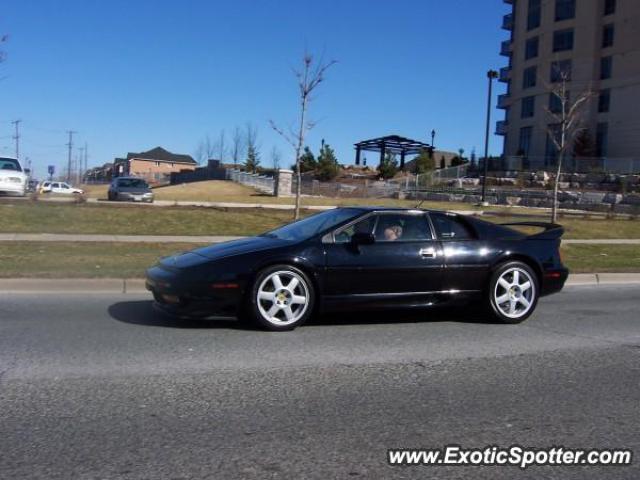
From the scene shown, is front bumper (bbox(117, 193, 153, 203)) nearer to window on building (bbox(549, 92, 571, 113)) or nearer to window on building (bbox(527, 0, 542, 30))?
window on building (bbox(549, 92, 571, 113))

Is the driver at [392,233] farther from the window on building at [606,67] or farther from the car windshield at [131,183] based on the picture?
the window on building at [606,67]

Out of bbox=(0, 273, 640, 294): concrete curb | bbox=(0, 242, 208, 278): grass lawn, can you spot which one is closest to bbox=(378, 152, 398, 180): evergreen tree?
bbox=(0, 242, 208, 278): grass lawn

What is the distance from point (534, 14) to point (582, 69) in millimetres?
7821

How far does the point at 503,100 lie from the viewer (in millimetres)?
61625

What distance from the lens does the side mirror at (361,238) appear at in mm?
6922

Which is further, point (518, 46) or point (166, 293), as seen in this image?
point (518, 46)

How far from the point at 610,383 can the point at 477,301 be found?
7.42ft

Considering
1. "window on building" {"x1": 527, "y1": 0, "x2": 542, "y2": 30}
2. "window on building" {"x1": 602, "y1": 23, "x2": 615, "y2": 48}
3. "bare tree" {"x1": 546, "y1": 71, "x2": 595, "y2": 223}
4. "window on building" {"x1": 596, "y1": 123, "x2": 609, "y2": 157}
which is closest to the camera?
"bare tree" {"x1": 546, "y1": 71, "x2": 595, "y2": 223}

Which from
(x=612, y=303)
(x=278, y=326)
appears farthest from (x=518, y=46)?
(x=278, y=326)

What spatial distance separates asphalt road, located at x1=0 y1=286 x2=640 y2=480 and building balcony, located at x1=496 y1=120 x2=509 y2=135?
5671cm

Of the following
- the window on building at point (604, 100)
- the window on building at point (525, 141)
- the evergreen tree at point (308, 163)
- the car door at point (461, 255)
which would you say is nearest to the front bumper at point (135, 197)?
the car door at point (461, 255)

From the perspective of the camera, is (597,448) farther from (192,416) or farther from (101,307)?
(101,307)

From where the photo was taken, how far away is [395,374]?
5.47 m

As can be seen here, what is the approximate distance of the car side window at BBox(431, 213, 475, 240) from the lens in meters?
7.48
